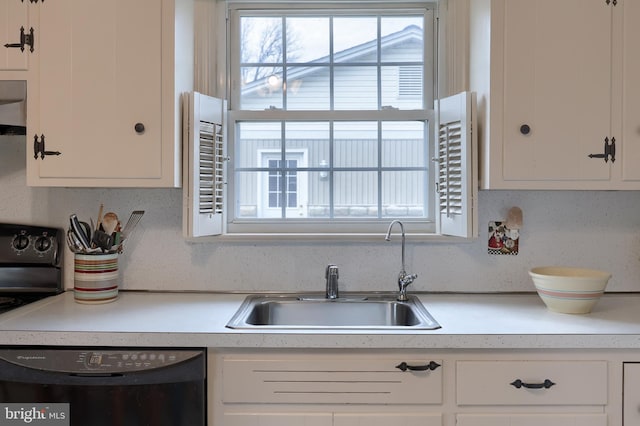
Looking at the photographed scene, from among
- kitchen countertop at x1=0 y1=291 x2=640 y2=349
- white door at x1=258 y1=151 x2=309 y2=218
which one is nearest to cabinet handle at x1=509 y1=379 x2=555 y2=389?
kitchen countertop at x1=0 y1=291 x2=640 y2=349

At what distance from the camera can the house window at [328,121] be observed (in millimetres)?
2117

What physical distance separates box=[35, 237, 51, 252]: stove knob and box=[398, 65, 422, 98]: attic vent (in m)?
1.65

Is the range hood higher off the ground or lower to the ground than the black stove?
higher

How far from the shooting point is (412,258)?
2.04 meters

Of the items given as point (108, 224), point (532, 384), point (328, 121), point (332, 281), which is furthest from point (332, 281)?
point (108, 224)

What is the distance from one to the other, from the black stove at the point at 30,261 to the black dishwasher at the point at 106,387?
1.93 ft

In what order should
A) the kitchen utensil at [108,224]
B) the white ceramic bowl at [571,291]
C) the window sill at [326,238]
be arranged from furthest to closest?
the window sill at [326,238]
the kitchen utensil at [108,224]
the white ceramic bowl at [571,291]

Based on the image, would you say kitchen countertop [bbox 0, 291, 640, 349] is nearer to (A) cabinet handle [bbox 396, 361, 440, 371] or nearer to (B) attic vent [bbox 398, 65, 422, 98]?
(A) cabinet handle [bbox 396, 361, 440, 371]

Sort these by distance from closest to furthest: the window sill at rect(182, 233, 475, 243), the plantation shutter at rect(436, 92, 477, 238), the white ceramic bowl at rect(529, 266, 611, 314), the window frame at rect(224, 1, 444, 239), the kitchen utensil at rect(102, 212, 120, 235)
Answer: the white ceramic bowl at rect(529, 266, 611, 314)
the plantation shutter at rect(436, 92, 477, 238)
the kitchen utensil at rect(102, 212, 120, 235)
the window sill at rect(182, 233, 475, 243)
the window frame at rect(224, 1, 444, 239)

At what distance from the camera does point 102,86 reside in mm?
1712

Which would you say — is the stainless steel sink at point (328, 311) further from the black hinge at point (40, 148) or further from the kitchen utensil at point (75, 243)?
the black hinge at point (40, 148)

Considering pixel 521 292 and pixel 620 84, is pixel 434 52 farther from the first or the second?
pixel 521 292

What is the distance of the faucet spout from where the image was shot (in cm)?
194
